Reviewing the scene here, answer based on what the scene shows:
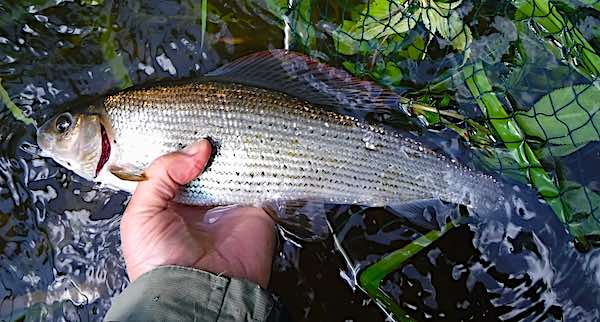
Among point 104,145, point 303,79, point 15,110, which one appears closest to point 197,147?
point 104,145

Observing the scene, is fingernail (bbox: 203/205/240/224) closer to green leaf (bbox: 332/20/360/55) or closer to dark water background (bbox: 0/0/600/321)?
dark water background (bbox: 0/0/600/321)

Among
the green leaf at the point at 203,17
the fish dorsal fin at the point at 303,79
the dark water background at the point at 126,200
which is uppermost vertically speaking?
the green leaf at the point at 203,17

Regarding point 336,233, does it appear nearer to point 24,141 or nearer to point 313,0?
point 313,0

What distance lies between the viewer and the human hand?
6.82 ft

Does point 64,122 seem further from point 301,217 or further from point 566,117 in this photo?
point 566,117

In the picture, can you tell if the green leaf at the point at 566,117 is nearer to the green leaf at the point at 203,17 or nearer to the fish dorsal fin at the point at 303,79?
the fish dorsal fin at the point at 303,79

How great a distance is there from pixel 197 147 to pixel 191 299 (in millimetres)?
590

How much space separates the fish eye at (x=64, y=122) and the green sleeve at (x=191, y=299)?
0.74 metres

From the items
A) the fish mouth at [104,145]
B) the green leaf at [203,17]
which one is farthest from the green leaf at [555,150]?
the fish mouth at [104,145]

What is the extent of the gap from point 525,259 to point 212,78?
1.52m

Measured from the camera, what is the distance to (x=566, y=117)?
7.49 ft

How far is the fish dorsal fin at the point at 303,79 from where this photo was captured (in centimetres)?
234

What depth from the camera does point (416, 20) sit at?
8.05ft

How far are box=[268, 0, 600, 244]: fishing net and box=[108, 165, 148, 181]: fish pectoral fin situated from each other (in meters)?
0.90
